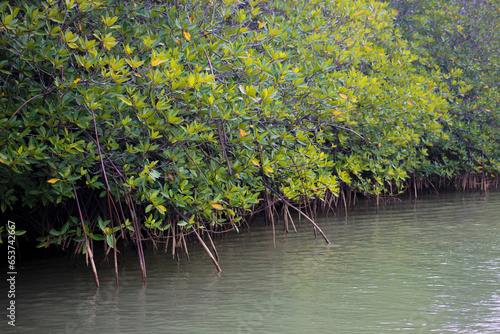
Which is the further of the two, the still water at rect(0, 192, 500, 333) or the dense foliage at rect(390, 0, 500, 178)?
the dense foliage at rect(390, 0, 500, 178)

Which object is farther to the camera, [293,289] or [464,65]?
[464,65]

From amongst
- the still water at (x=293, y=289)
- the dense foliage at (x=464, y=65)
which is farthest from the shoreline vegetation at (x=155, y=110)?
the dense foliage at (x=464, y=65)

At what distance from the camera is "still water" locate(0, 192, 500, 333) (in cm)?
296

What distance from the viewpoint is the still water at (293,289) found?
2957mm

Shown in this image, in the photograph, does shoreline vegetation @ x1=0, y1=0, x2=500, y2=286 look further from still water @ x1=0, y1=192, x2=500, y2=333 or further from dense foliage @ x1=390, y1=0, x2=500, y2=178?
dense foliage @ x1=390, y1=0, x2=500, y2=178

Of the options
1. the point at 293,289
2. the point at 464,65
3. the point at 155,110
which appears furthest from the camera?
the point at 464,65

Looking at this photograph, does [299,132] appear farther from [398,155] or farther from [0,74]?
[398,155]

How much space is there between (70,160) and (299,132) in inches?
81.4

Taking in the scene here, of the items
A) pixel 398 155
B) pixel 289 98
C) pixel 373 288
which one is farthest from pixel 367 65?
pixel 373 288

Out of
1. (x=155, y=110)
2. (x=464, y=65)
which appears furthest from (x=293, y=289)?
(x=464, y=65)

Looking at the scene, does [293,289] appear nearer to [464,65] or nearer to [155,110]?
[155,110]

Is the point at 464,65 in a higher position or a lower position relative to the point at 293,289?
higher

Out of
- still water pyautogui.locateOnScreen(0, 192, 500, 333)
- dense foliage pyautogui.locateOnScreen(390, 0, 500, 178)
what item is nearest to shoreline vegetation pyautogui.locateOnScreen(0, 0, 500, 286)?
still water pyautogui.locateOnScreen(0, 192, 500, 333)

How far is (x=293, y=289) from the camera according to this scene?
3.65 meters
